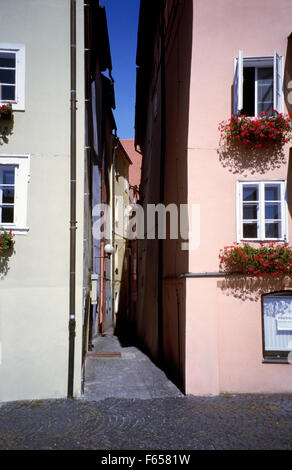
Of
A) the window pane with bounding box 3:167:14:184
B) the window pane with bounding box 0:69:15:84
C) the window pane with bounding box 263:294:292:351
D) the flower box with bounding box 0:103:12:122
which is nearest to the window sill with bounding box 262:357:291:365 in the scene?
the window pane with bounding box 263:294:292:351

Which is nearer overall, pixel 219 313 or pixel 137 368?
pixel 219 313

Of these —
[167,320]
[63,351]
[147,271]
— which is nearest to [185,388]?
[63,351]

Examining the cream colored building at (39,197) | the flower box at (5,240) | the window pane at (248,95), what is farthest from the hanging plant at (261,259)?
the flower box at (5,240)

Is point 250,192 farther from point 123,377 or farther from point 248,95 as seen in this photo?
point 123,377

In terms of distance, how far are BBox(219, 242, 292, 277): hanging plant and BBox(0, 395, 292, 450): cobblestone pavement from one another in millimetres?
2590

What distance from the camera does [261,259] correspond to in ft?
32.8

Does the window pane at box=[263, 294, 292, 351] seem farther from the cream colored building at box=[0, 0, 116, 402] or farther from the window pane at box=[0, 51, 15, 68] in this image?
the window pane at box=[0, 51, 15, 68]

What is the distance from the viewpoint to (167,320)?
13.9 metres

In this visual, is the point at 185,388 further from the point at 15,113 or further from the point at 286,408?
the point at 15,113

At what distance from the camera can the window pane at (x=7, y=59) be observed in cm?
1059

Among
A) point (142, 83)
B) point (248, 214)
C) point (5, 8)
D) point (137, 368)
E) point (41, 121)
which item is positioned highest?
point (142, 83)

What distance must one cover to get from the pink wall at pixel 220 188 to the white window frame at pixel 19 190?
11.8 ft

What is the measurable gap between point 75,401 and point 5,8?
28.2 feet

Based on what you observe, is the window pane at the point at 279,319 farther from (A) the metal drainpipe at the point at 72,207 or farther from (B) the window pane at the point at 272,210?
(A) the metal drainpipe at the point at 72,207
